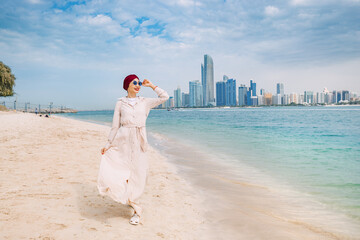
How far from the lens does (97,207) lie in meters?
4.04

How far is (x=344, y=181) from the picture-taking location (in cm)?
758

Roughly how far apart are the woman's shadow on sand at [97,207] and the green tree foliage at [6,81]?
137 feet

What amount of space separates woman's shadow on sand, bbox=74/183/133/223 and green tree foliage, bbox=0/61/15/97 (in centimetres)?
4182

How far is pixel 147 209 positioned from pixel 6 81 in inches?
1733

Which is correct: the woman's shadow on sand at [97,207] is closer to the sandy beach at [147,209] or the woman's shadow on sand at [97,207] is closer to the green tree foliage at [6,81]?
the sandy beach at [147,209]

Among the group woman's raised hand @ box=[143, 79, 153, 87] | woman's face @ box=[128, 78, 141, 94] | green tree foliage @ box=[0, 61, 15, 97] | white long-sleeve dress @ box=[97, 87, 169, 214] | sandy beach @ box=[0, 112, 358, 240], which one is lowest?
sandy beach @ box=[0, 112, 358, 240]

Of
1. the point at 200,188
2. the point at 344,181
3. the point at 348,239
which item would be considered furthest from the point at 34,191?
the point at 344,181

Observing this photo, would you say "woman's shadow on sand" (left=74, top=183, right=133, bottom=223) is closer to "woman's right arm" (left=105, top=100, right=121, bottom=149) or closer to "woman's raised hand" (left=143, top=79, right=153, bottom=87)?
"woman's right arm" (left=105, top=100, right=121, bottom=149)

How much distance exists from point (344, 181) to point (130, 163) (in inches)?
295

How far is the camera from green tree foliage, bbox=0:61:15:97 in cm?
3672

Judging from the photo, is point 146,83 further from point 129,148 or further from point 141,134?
point 129,148


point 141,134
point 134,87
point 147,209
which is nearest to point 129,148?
point 141,134

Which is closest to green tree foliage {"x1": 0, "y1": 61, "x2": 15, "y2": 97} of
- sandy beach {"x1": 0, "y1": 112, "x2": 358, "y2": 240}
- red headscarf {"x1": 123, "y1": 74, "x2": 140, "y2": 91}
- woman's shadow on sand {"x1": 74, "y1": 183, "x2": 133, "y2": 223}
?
sandy beach {"x1": 0, "y1": 112, "x2": 358, "y2": 240}

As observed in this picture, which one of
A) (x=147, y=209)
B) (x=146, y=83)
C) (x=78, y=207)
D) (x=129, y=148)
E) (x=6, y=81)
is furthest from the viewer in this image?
(x=6, y=81)
